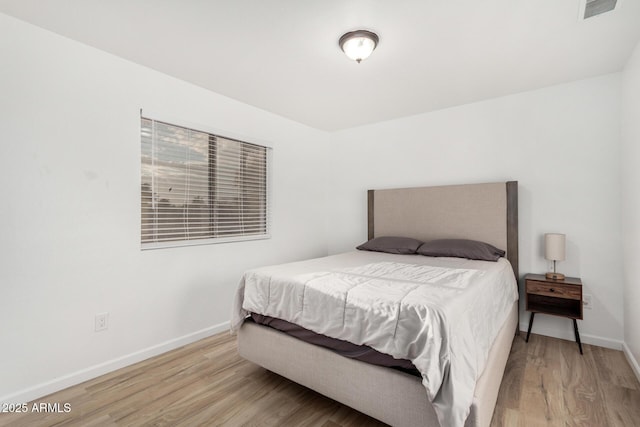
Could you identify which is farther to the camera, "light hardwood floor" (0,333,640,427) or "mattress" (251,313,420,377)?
"light hardwood floor" (0,333,640,427)

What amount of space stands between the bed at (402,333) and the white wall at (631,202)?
0.77 metres

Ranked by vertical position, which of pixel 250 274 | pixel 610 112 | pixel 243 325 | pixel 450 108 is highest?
pixel 450 108

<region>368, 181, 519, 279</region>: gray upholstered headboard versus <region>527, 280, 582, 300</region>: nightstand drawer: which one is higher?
<region>368, 181, 519, 279</region>: gray upholstered headboard

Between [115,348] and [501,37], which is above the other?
[501,37]

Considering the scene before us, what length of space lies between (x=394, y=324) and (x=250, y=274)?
44.7 inches

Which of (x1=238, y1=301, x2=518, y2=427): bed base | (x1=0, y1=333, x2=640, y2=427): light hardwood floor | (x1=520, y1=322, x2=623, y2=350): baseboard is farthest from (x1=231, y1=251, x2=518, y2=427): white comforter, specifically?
(x1=520, y1=322, x2=623, y2=350): baseboard

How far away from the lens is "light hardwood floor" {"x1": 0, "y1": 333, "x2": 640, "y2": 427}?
176 cm

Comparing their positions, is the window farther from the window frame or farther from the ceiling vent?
the ceiling vent

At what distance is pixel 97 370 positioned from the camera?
2.25 metres

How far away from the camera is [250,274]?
2.22 m

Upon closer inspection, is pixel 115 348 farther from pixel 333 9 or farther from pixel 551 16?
pixel 551 16

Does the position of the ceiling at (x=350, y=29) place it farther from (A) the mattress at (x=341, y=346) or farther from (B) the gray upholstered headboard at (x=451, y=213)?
(A) the mattress at (x=341, y=346)

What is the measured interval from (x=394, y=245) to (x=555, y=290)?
4.78ft

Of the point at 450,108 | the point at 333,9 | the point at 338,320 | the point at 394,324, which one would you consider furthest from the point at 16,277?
the point at 450,108
